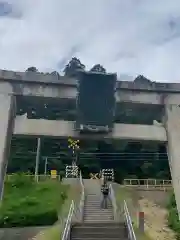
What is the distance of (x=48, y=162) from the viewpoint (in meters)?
36.4

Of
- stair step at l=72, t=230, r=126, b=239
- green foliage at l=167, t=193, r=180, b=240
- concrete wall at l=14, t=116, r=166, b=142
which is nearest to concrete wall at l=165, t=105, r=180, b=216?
concrete wall at l=14, t=116, r=166, b=142

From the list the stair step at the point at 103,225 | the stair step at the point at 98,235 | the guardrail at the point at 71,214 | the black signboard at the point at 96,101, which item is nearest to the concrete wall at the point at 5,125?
the black signboard at the point at 96,101

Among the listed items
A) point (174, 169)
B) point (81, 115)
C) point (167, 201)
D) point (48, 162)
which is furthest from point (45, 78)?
point (48, 162)

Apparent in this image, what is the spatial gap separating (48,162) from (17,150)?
10.9ft

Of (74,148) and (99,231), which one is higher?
(74,148)

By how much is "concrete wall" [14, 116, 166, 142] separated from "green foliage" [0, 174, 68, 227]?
6581 millimetres

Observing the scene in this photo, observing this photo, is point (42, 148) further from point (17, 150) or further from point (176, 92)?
point (176, 92)

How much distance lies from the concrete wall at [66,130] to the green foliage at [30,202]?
6581 mm

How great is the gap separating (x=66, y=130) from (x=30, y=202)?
831 cm

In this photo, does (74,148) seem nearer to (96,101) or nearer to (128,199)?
(128,199)

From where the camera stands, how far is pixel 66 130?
10.2 metres

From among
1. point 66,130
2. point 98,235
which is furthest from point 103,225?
point 66,130

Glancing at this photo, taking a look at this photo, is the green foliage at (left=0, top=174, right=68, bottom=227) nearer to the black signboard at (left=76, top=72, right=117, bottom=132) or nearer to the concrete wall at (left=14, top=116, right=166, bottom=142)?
the concrete wall at (left=14, top=116, right=166, bottom=142)

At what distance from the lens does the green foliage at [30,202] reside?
1562cm
